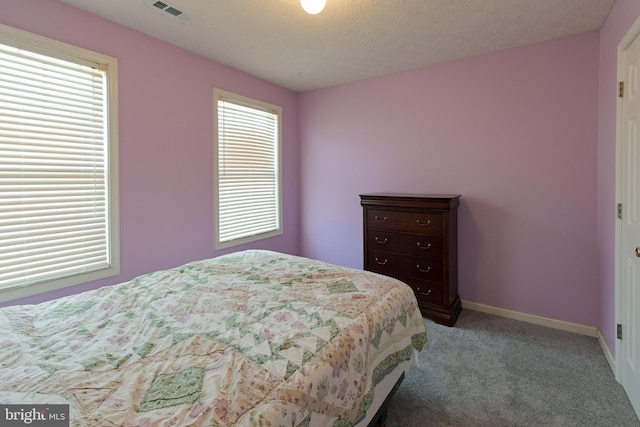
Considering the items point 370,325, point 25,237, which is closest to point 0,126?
point 25,237

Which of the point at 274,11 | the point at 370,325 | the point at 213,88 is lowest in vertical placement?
the point at 370,325

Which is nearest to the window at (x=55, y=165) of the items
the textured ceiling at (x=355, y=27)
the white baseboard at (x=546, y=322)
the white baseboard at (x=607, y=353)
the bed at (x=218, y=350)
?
the textured ceiling at (x=355, y=27)

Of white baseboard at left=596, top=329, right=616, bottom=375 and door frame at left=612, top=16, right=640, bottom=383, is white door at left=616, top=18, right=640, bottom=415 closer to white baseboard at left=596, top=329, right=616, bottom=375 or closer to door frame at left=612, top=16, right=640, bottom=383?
door frame at left=612, top=16, right=640, bottom=383

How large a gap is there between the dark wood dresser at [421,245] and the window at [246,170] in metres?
1.35

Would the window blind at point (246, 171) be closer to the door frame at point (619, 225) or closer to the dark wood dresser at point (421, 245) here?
the dark wood dresser at point (421, 245)

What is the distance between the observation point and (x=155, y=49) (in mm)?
2617

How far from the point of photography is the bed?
2.79 ft

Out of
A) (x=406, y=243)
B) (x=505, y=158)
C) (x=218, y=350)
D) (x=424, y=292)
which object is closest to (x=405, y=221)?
(x=406, y=243)

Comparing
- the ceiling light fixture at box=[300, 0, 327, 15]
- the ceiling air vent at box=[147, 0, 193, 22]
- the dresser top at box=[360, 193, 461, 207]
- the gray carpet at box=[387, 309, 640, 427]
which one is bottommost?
the gray carpet at box=[387, 309, 640, 427]

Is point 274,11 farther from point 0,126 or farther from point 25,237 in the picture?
point 25,237

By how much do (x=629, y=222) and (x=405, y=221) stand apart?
1.52 m

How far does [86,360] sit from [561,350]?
3.01 metres

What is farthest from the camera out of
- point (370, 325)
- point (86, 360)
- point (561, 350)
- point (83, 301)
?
point (561, 350)

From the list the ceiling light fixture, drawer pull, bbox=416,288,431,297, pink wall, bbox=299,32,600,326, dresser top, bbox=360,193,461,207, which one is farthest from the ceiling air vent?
drawer pull, bbox=416,288,431,297
